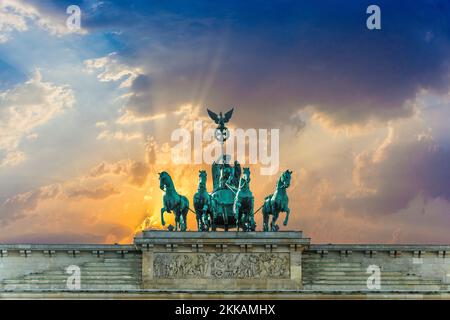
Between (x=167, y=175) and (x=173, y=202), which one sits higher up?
(x=167, y=175)

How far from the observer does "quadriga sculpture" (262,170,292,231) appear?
58.3 metres

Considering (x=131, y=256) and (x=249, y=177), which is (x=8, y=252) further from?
(x=249, y=177)

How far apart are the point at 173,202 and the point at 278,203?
477 centimetres

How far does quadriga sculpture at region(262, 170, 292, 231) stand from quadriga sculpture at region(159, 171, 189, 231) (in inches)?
146

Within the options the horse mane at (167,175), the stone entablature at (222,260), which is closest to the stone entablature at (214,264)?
the stone entablature at (222,260)

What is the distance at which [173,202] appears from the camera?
58.6 m

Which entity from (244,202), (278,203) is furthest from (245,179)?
(278,203)

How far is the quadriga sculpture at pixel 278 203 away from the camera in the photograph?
191 feet

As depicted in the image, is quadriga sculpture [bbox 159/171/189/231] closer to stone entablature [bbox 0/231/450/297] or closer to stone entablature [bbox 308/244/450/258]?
stone entablature [bbox 0/231/450/297]

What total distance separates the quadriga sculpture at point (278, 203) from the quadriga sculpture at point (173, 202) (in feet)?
12.1

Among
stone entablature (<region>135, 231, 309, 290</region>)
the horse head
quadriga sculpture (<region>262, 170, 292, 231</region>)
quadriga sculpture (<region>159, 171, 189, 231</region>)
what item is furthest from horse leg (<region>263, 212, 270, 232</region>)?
quadriga sculpture (<region>159, 171, 189, 231</region>)

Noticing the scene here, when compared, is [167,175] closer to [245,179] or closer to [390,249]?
[245,179]

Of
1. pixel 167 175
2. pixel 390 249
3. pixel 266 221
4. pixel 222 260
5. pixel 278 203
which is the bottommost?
pixel 222 260

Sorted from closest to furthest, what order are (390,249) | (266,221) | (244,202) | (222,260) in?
(222,260) < (244,202) < (266,221) < (390,249)
